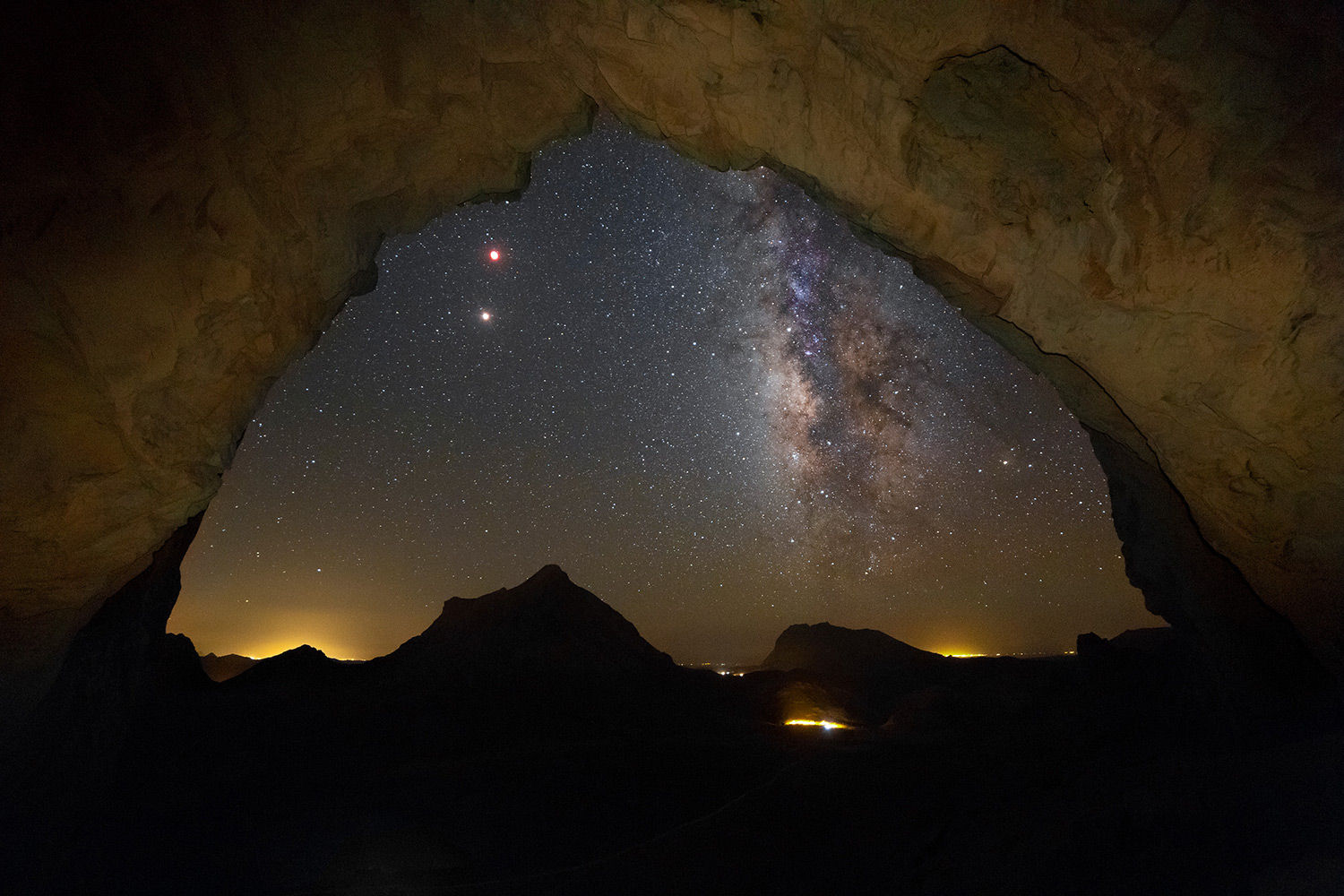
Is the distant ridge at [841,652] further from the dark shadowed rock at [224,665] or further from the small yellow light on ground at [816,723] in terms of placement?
the dark shadowed rock at [224,665]

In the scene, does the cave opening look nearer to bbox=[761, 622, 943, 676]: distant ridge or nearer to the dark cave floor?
the dark cave floor

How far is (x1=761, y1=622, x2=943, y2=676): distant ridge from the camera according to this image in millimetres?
28078

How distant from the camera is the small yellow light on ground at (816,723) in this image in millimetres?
17328

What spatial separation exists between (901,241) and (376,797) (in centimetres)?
1079

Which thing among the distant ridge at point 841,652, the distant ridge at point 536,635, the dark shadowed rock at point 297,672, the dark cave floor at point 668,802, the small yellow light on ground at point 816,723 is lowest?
the dark cave floor at point 668,802

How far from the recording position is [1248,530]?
6.57 meters

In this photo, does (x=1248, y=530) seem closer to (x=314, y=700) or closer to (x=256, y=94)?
(x=256, y=94)

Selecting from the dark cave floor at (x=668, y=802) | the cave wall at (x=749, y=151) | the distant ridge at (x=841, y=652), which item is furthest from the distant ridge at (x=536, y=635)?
the cave wall at (x=749, y=151)

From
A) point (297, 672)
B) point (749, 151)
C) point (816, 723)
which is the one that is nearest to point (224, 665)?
point (297, 672)

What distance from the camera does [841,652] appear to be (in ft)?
102

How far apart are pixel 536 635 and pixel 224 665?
59.3 ft

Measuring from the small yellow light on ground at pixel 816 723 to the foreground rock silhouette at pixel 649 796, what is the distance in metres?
0.63

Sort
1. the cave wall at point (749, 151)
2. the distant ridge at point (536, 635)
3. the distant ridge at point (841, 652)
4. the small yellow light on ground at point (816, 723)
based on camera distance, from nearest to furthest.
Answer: the cave wall at point (749, 151) → the small yellow light on ground at point (816, 723) → the distant ridge at point (536, 635) → the distant ridge at point (841, 652)

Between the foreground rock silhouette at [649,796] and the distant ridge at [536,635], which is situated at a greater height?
the distant ridge at [536,635]
